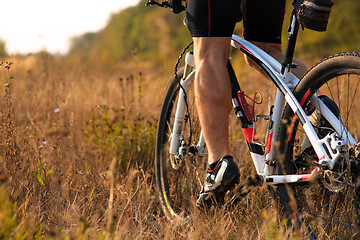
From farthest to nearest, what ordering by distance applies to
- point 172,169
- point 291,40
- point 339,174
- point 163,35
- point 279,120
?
point 163,35, point 172,169, point 279,120, point 291,40, point 339,174

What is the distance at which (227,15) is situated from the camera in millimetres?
2092

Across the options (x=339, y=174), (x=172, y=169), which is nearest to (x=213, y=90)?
(x=339, y=174)

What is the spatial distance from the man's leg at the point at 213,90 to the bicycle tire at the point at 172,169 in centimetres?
53

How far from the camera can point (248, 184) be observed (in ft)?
6.98

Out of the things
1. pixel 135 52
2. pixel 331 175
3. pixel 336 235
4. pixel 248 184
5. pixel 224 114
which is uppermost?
pixel 135 52

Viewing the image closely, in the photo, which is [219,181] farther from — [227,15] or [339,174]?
[227,15]

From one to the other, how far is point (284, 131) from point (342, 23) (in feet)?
33.5

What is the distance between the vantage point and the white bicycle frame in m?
1.74

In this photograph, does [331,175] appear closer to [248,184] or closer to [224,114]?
[248,184]

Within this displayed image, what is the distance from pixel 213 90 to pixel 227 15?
35 centimetres

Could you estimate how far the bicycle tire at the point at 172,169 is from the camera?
9.07ft

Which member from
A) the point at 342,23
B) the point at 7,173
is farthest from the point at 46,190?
the point at 342,23

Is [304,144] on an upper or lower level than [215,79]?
lower

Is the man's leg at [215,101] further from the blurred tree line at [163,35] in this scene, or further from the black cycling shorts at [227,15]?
the blurred tree line at [163,35]
